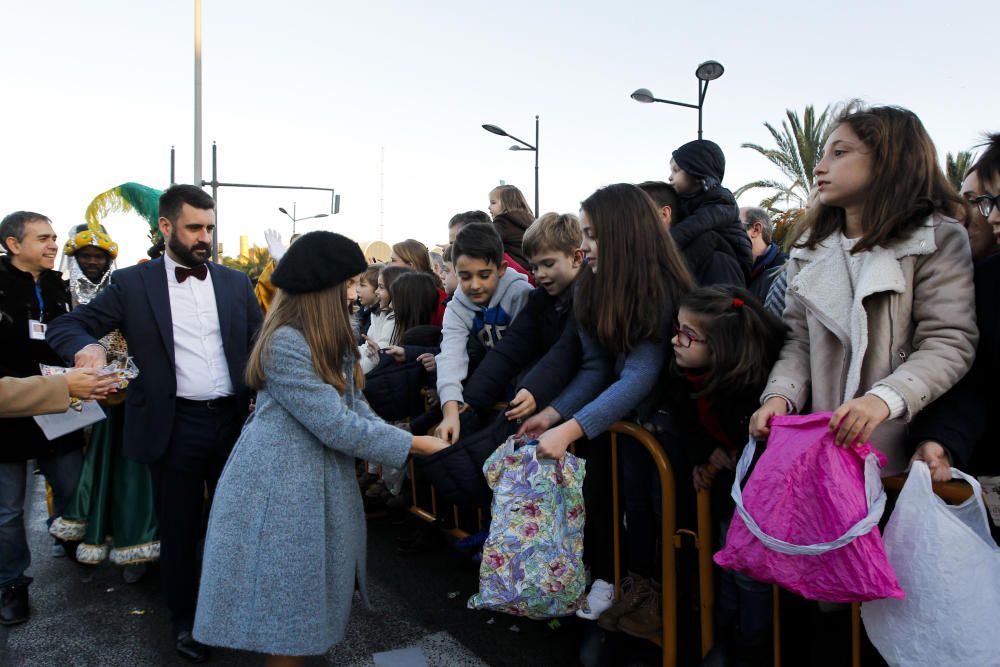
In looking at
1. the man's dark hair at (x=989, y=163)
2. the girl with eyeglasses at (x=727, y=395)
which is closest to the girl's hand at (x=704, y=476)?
the girl with eyeglasses at (x=727, y=395)

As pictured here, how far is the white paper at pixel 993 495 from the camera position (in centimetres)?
202

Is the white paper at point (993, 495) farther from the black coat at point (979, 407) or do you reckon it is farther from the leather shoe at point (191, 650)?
the leather shoe at point (191, 650)

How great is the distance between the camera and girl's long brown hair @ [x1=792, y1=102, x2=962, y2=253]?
7.15 ft

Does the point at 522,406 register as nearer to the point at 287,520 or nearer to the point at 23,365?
the point at 287,520

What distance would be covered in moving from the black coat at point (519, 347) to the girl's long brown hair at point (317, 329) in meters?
0.78

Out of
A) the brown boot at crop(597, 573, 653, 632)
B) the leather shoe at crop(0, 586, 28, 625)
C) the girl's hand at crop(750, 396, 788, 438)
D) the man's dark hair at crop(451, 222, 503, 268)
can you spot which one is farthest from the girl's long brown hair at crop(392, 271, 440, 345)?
the girl's hand at crop(750, 396, 788, 438)

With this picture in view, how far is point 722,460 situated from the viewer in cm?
253

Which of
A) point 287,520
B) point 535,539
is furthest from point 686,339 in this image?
point 287,520

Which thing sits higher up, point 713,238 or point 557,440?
point 713,238

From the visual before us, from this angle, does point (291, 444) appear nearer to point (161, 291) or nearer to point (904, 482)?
point (161, 291)

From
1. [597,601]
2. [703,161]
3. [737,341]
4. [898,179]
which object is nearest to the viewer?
[898,179]

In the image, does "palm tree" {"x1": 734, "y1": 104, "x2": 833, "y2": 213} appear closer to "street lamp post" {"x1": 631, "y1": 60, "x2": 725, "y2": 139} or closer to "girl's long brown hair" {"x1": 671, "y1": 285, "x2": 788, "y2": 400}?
"street lamp post" {"x1": 631, "y1": 60, "x2": 725, "y2": 139}

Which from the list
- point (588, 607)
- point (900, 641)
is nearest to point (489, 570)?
point (588, 607)

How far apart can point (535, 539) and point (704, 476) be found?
69 centimetres
